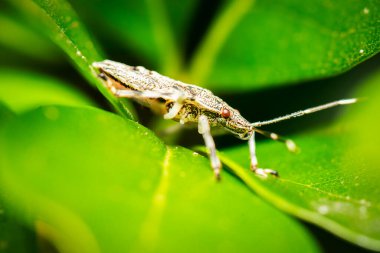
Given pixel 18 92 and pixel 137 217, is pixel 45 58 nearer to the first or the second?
pixel 18 92

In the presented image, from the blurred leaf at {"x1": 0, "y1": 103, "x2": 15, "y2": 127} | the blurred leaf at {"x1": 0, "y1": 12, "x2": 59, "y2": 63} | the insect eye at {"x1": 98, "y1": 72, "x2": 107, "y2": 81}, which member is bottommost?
the blurred leaf at {"x1": 0, "y1": 103, "x2": 15, "y2": 127}

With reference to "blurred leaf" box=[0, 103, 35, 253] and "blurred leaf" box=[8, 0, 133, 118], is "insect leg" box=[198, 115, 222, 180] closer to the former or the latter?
"blurred leaf" box=[8, 0, 133, 118]

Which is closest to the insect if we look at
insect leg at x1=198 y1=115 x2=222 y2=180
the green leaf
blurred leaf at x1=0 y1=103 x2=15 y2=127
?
insect leg at x1=198 y1=115 x2=222 y2=180

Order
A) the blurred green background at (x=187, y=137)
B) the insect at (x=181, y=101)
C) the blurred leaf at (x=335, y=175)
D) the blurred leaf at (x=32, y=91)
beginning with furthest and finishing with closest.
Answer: the blurred leaf at (x=32, y=91)
the insect at (x=181, y=101)
the blurred leaf at (x=335, y=175)
the blurred green background at (x=187, y=137)

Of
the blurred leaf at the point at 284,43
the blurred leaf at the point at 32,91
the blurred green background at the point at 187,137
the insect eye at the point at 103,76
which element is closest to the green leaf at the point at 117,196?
the blurred green background at the point at 187,137

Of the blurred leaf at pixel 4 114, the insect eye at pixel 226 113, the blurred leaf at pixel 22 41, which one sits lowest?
the blurred leaf at pixel 4 114

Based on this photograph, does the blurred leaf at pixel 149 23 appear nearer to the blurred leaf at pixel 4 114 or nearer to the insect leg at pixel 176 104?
the insect leg at pixel 176 104
